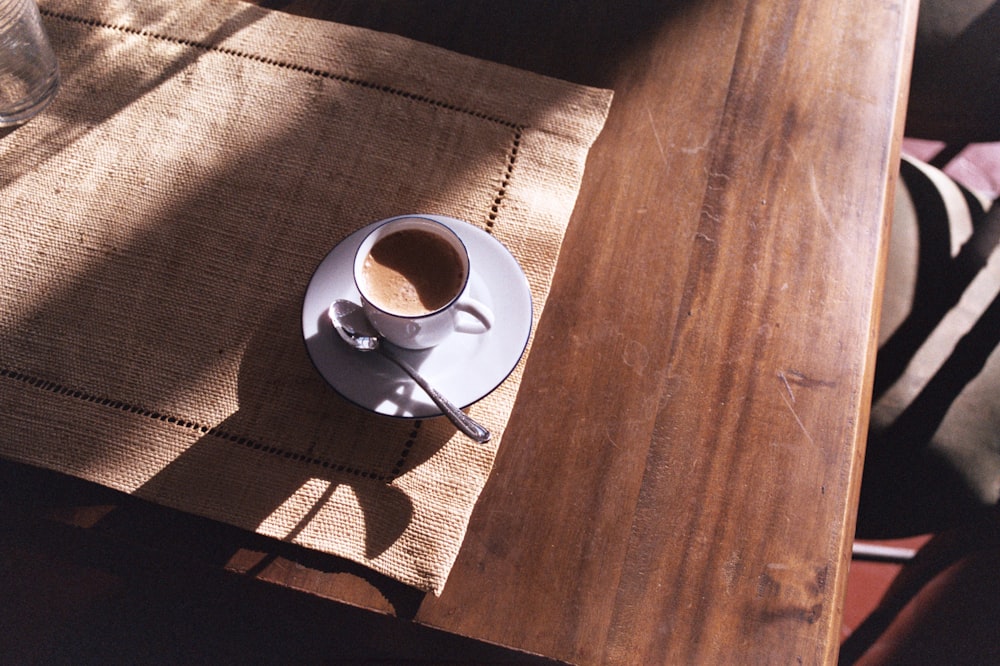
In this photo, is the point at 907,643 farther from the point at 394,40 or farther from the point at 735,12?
the point at 394,40

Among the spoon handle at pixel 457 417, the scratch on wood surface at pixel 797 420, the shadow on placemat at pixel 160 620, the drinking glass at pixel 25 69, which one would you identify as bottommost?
the shadow on placemat at pixel 160 620

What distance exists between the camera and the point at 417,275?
0.61m

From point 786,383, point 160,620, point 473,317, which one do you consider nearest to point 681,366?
point 786,383

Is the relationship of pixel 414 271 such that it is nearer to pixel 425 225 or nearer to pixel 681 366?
pixel 425 225

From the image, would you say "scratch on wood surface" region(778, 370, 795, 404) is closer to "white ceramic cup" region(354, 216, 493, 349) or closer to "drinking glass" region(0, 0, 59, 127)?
"white ceramic cup" region(354, 216, 493, 349)

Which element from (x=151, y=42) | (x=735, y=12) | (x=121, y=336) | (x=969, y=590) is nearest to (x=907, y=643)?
(x=969, y=590)

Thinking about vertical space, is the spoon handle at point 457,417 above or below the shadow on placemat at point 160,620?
above

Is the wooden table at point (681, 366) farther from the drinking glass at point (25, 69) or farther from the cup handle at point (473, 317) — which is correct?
the drinking glass at point (25, 69)

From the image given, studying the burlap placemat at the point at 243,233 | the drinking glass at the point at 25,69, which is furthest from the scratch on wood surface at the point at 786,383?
the drinking glass at the point at 25,69

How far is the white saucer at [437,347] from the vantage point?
586 mm

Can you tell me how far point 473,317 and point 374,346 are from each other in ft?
0.29

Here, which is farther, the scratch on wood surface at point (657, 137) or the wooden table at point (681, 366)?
the scratch on wood surface at point (657, 137)

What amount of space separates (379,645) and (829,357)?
2.06 ft

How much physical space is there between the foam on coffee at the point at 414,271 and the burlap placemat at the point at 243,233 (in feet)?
0.32
